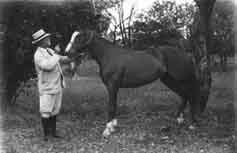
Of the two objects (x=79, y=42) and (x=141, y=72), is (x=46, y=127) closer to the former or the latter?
(x=79, y=42)

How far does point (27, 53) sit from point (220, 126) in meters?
4.80

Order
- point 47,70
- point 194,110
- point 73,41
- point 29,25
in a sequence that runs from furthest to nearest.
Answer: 1. point 29,25
2. point 194,110
3. point 73,41
4. point 47,70

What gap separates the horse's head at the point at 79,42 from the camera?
6.05 meters

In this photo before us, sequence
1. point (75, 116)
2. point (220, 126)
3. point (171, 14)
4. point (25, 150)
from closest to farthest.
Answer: point (25, 150), point (220, 126), point (75, 116), point (171, 14)

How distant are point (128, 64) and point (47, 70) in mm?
1631

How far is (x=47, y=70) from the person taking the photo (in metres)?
5.53

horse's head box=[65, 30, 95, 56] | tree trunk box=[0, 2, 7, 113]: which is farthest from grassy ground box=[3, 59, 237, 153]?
horse's head box=[65, 30, 95, 56]

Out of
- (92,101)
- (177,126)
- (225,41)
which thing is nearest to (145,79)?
(177,126)

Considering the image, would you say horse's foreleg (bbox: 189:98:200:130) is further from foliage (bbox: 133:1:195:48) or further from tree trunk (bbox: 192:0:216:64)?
foliage (bbox: 133:1:195:48)

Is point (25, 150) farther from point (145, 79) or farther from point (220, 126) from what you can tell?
point (220, 126)

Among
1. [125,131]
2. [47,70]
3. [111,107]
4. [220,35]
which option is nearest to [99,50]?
[111,107]

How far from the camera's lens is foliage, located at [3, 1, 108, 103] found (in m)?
7.62

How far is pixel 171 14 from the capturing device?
28906 millimetres

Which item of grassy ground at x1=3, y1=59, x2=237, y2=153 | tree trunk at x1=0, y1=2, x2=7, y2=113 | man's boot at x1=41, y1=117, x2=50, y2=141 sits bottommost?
grassy ground at x1=3, y1=59, x2=237, y2=153
